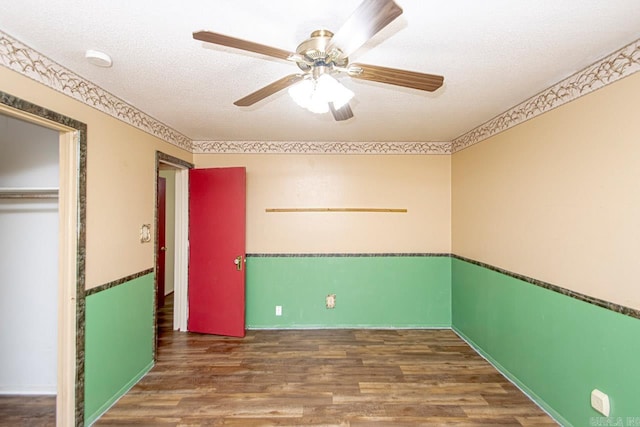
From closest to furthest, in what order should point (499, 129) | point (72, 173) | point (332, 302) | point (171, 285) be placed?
point (72, 173) < point (499, 129) < point (332, 302) < point (171, 285)

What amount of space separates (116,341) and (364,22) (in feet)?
8.80

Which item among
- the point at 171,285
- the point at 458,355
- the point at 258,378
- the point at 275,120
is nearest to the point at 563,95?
the point at 275,120

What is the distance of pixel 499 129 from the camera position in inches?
105

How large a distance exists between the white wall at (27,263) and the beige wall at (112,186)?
41 centimetres

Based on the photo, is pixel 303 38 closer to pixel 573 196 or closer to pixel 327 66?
pixel 327 66

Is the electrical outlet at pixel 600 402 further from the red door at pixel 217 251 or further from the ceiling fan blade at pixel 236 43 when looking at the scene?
the red door at pixel 217 251

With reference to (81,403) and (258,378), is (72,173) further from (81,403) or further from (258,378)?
(258,378)

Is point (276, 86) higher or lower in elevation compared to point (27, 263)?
higher

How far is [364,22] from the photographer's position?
96 cm

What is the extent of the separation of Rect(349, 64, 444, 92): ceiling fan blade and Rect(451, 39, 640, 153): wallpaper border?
3.70 ft

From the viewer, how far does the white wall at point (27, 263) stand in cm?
219

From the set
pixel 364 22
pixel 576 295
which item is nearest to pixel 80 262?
pixel 364 22

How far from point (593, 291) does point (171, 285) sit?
5342mm

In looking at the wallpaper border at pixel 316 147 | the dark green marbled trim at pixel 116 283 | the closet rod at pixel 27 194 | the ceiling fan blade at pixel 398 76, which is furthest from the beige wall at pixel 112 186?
the ceiling fan blade at pixel 398 76
